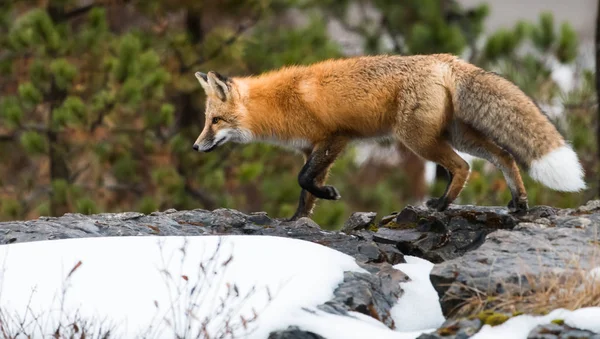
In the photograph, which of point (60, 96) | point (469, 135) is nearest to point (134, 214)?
point (469, 135)

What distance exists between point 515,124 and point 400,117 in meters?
0.94

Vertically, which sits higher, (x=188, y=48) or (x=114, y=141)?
(x=188, y=48)

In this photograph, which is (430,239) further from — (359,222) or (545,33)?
(545,33)

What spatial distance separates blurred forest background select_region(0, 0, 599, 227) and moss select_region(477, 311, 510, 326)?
7.67 metres

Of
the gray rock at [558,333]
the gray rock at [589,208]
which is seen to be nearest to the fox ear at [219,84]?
the gray rock at [589,208]

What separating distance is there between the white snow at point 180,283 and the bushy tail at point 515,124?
129 centimetres

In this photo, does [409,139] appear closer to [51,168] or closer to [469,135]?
[469,135]

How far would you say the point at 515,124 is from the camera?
611cm

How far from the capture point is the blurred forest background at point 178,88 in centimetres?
1166

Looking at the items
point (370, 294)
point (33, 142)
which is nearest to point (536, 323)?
point (370, 294)

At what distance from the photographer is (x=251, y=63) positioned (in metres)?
14.0

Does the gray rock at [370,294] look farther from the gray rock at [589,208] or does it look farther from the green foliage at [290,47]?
the green foliage at [290,47]

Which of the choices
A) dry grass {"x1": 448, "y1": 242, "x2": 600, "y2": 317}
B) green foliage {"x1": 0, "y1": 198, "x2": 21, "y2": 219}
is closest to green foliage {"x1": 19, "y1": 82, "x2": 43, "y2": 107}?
green foliage {"x1": 0, "y1": 198, "x2": 21, "y2": 219}

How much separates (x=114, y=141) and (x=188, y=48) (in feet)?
6.26
